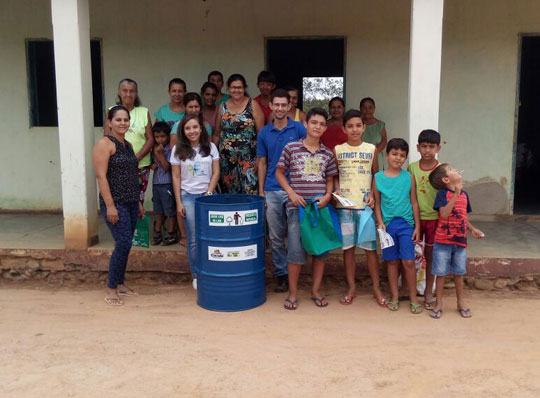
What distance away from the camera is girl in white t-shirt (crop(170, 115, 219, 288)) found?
414cm

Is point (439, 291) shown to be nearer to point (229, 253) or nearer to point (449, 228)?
point (449, 228)

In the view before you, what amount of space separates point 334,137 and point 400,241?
1.49m

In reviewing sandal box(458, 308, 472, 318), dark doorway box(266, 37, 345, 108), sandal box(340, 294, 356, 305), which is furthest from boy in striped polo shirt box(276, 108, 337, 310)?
dark doorway box(266, 37, 345, 108)

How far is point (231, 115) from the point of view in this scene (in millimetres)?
4328

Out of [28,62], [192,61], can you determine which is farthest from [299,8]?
[28,62]

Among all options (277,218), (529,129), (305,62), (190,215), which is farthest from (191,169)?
(529,129)

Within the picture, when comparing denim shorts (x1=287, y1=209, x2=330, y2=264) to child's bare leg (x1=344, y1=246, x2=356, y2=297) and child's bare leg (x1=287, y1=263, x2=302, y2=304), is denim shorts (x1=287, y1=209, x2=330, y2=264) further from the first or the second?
child's bare leg (x1=344, y1=246, x2=356, y2=297)

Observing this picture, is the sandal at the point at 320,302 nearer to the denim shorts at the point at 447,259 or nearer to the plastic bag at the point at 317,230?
the plastic bag at the point at 317,230

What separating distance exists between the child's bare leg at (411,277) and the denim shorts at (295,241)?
639mm

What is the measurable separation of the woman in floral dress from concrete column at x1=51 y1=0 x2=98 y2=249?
1.27m

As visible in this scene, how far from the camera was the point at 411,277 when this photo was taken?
12.9ft

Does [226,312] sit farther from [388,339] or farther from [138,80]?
[138,80]

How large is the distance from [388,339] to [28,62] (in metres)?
5.59

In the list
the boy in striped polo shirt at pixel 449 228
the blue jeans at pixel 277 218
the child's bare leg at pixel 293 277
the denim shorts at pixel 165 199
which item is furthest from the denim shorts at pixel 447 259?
the denim shorts at pixel 165 199
